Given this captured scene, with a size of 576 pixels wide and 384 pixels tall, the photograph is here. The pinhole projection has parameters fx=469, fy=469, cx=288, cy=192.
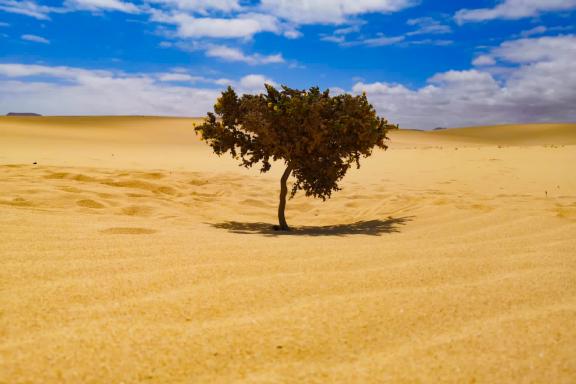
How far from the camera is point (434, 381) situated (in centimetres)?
167

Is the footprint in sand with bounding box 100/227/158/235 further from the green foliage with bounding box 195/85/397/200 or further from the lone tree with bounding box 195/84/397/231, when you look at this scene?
the green foliage with bounding box 195/85/397/200

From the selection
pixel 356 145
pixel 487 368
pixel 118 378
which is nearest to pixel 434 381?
pixel 487 368

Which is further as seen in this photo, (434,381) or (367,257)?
(367,257)

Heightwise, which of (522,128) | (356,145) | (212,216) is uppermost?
(522,128)

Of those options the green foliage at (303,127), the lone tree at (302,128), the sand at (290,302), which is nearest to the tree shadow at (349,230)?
the sand at (290,302)

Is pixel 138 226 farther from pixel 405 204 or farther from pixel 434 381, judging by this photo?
pixel 405 204

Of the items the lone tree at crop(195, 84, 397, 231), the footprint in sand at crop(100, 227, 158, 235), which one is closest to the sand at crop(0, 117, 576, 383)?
the footprint in sand at crop(100, 227, 158, 235)

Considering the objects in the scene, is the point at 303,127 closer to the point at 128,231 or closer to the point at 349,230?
the point at 349,230

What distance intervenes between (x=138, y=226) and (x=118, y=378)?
285 cm

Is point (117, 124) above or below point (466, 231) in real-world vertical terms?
above

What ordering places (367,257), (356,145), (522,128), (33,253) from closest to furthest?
(33,253)
(367,257)
(356,145)
(522,128)

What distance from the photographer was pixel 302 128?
5.38 m

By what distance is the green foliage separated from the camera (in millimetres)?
5320

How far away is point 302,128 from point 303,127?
2 centimetres
